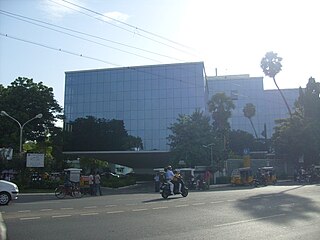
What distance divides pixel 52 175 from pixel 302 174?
2642 cm

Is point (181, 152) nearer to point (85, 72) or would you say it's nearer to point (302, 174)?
point (302, 174)

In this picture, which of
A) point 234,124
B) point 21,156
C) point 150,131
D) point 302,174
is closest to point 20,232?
point 21,156

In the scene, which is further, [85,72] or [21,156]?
[85,72]

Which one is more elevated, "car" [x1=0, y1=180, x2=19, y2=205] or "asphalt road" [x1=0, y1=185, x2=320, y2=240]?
"car" [x1=0, y1=180, x2=19, y2=205]

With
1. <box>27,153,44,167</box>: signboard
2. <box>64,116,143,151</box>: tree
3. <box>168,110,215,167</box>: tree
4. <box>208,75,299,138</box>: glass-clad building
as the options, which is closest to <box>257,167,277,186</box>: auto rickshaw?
<box>168,110,215,167</box>: tree

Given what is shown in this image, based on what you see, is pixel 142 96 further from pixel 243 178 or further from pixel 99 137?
pixel 243 178

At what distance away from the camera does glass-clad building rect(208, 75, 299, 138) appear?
98.5 metres

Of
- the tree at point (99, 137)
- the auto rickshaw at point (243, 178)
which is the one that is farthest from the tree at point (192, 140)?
the tree at point (99, 137)

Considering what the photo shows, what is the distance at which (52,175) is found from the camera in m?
37.8

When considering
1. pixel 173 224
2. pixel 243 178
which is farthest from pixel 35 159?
pixel 173 224

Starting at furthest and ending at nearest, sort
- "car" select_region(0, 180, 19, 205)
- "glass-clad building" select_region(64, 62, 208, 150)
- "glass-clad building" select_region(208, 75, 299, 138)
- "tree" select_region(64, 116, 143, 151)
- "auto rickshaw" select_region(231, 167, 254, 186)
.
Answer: "glass-clad building" select_region(208, 75, 299, 138), "tree" select_region(64, 116, 143, 151), "glass-clad building" select_region(64, 62, 208, 150), "auto rickshaw" select_region(231, 167, 254, 186), "car" select_region(0, 180, 19, 205)

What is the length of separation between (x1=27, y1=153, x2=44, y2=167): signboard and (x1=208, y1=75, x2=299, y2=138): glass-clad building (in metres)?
68.1

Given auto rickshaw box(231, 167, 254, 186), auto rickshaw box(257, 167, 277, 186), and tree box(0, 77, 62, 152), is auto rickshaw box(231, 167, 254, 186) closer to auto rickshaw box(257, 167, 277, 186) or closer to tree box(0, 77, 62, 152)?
auto rickshaw box(257, 167, 277, 186)

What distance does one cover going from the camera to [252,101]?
99375mm
